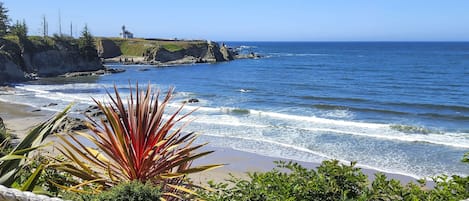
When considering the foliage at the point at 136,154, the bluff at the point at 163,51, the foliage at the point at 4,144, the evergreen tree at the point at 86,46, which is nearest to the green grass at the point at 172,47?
the bluff at the point at 163,51

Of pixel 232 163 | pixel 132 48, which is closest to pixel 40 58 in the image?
pixel 132 48

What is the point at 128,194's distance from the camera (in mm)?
4250

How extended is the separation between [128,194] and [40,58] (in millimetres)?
63305

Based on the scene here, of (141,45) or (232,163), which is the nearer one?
(232,163)

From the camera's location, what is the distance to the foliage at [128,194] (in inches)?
166

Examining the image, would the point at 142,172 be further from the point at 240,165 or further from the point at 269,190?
the point at 240,165

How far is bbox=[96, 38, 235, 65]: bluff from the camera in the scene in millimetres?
90062

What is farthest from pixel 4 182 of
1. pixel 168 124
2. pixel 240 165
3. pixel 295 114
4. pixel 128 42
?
pixel 128 42

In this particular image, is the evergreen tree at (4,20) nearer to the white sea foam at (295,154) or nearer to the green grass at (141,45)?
the green grass at (141,45)

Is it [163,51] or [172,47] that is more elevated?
[172,47]

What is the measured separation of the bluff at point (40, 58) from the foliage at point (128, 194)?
5070cm

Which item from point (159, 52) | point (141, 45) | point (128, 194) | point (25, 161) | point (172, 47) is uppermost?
point (141, 45)

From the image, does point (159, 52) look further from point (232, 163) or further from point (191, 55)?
point (232, 163)

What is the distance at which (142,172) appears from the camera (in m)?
4.89
